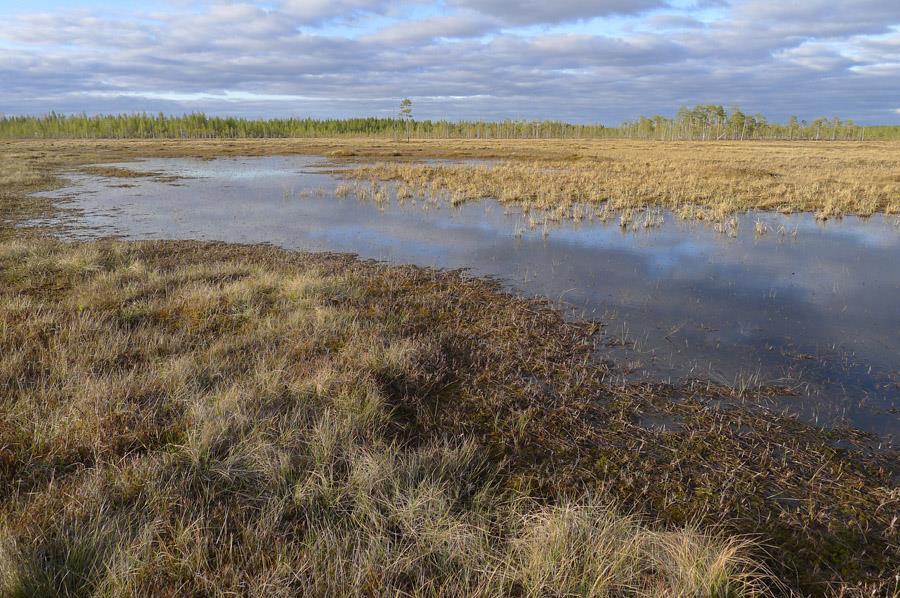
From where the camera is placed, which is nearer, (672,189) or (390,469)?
(390,469)

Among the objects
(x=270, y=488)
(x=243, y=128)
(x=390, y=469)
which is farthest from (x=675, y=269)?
(x=243, y=128)

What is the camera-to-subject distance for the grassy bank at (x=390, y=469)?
10.8 feet

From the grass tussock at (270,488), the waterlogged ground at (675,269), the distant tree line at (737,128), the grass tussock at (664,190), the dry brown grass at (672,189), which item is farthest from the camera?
the distant tree line at (737,128)

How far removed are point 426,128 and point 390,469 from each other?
157 metres

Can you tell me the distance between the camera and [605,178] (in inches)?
1182

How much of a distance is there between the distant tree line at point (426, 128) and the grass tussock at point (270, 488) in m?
129

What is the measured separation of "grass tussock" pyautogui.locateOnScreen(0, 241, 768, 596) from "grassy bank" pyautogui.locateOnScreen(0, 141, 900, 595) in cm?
2

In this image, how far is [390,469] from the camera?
14.0 feet

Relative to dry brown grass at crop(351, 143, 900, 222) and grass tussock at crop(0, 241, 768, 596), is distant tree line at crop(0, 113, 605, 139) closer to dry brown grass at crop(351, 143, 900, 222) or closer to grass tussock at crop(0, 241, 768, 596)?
dry brown grass at crop(351, 143, 900, 222)

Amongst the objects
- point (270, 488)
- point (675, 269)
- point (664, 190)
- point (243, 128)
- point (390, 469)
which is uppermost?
point (243, 128)

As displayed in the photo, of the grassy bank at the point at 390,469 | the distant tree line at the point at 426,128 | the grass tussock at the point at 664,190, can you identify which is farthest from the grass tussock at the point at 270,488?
the distant tree line at the point at 426,128

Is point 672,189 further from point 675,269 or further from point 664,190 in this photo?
point 675,269

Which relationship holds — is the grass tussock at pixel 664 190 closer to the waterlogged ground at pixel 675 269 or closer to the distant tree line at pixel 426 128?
the waterlogged ground at pixel 675 269

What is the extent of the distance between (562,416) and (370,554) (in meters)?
3.06
